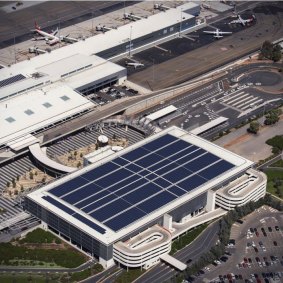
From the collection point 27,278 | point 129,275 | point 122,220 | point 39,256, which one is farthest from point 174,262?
point 27,278

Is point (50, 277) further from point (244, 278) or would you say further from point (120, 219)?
point (244, 278)

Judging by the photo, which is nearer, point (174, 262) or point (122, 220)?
point (174, 262)

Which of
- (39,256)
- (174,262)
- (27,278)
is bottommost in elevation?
(27,278)

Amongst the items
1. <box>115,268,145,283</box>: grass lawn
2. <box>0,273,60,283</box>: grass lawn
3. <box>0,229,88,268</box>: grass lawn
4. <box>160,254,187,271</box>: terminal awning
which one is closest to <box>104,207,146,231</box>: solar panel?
<box>0,229,88,268</box>: grass lawn

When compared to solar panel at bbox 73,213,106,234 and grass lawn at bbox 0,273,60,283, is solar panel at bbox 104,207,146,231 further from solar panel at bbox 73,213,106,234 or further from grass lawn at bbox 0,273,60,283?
grass lawn at bbox 0,273,60,283

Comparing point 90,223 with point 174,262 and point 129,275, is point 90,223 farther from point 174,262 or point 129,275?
point 174,262

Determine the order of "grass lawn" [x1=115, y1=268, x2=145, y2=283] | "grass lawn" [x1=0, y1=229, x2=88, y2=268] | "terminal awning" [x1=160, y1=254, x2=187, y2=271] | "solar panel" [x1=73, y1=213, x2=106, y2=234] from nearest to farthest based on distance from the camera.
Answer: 1. "grass lawn" [x1=115, y1=268, x2=145, y2=283]
2. "terminal awning" [x1=160, y1=254, x2=187, y2=271]
3. "grass lawn" [x1=0, y1=229, x2=88, y2=268]
4. "solar panel" [x1=73, y1=213, x2=106, y2=234]

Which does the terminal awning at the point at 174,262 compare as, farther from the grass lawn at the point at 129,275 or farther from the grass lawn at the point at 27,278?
the grass lawn at the point at 27,278

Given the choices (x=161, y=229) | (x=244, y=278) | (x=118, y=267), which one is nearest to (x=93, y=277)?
(x=118, y=267)

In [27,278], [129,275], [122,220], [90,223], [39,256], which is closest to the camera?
[27,278]
